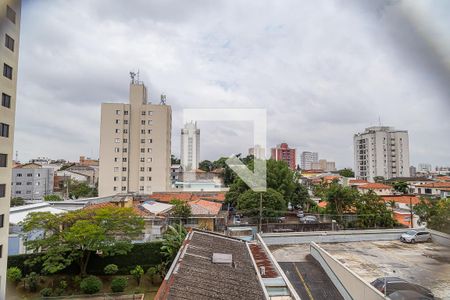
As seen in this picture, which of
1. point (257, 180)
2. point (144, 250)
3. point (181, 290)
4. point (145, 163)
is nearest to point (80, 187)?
point (145, 163)

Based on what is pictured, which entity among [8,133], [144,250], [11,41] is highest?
[11,41]

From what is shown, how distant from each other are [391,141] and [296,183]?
15.4m

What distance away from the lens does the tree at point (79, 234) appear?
19.4 ft

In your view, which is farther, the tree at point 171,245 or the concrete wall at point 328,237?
the concrete wall at point 328,237

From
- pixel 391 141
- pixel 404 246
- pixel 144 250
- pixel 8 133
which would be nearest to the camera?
pixel 8 133

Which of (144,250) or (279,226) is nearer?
(144,250)

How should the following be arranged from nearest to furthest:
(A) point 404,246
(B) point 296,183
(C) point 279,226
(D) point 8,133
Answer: (D) point 8,133
(A) point 404,246
(C) point 279,226
(B) point 296,183

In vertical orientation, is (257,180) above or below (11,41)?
below

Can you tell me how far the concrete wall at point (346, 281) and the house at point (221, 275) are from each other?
73 centimetres

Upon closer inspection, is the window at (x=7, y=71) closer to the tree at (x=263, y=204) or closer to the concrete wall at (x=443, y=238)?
the concrete wall at (x=443, y=238)

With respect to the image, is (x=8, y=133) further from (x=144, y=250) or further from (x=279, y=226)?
(x=279, y=226)

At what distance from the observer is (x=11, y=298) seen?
18.1ft

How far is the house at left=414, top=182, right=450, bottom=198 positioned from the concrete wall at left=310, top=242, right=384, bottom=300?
11479mm

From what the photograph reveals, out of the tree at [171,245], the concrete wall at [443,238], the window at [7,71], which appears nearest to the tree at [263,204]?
the tree at [171,245]
